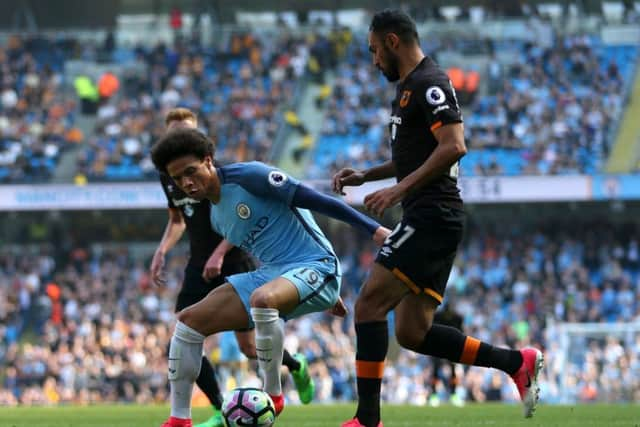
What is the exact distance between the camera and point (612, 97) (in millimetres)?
34062

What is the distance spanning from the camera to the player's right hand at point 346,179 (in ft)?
25.6

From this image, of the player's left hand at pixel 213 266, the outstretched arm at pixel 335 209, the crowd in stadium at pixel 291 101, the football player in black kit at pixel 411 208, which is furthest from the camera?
the crowd in stadium at pixel 291 101

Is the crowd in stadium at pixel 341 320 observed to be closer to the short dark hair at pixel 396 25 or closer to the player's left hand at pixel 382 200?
the short dark hair at pixel 396 25

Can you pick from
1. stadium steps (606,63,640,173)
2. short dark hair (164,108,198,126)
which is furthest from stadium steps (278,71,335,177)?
short dark hair (164,108,198,126)

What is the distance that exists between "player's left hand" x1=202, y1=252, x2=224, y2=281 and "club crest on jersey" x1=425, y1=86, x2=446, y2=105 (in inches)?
113

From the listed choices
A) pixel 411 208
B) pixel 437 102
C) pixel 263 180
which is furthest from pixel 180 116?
pixel 437 102

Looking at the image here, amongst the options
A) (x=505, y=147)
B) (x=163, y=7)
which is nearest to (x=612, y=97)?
(x=505, y=147)

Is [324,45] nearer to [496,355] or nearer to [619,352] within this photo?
[619,352]

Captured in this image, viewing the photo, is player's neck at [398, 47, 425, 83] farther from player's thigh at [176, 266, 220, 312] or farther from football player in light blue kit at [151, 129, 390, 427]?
player's thigh at [176, 266, 220, 312]

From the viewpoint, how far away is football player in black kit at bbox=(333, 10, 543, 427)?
280 inches

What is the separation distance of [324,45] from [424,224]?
101 feet

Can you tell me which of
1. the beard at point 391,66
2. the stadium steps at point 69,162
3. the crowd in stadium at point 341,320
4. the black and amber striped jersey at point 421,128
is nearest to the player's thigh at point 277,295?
the black and amber striped jersey at point 421,128

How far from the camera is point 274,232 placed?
7840mm

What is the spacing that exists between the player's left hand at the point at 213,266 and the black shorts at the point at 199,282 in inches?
23.6
